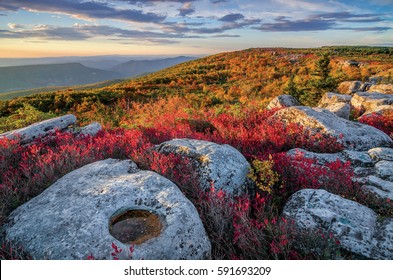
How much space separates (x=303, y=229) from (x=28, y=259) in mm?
3296

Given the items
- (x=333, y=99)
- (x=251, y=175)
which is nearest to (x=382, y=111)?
(x=333, y=99)

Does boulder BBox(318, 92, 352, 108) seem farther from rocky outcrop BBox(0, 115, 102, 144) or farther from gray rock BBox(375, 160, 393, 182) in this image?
rocky outcrop BBox(0, 115, 102, 144)

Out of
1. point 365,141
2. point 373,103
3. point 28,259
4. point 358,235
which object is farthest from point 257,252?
point 373,103

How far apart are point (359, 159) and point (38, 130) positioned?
24.8 feet

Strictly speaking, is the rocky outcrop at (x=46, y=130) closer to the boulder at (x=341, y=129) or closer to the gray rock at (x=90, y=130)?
the gray rock at (x=90, y=130)

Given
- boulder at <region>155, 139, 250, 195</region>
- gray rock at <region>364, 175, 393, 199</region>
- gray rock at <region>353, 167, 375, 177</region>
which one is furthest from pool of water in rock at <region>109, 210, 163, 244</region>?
gray rock at <region>353, 167, 375, 177</region>

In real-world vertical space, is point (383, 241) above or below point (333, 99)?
below

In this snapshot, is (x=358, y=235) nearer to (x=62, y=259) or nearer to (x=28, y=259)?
(x=62, y=259)

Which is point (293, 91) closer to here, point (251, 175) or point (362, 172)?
point (362, 172)

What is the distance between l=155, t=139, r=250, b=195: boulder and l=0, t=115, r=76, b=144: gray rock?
3.81m

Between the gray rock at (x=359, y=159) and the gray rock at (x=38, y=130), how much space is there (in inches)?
281

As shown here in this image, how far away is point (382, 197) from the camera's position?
3.84 metres

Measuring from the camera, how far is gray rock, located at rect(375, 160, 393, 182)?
175 inches

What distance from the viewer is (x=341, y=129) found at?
623 cm
